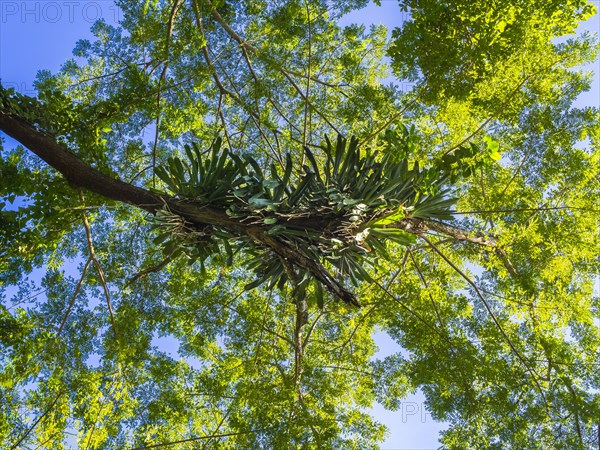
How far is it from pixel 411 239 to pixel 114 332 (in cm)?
409

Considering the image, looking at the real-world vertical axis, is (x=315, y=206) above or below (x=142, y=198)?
below

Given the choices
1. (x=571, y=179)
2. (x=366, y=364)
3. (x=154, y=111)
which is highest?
(x=571, y=179)

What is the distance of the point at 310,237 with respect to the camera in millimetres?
3678

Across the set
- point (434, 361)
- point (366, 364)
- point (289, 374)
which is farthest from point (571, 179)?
point (289, 374)

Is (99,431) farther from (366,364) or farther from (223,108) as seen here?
(223,108)

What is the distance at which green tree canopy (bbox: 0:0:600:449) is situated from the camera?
4.11 metres

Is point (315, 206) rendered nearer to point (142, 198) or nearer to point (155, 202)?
point (155, 202)

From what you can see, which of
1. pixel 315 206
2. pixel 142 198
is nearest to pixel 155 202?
pixel 142 198

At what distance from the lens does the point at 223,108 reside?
8547 millimetres

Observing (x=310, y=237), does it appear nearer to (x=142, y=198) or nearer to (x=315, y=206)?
(x=315, y=206)

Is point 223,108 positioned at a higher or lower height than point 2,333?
higher

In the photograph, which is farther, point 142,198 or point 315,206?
point 142,198

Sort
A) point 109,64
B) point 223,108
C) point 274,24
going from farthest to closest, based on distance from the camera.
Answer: point 223,108
point 109,64
point 274,24

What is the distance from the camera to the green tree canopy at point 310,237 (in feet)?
13.5
